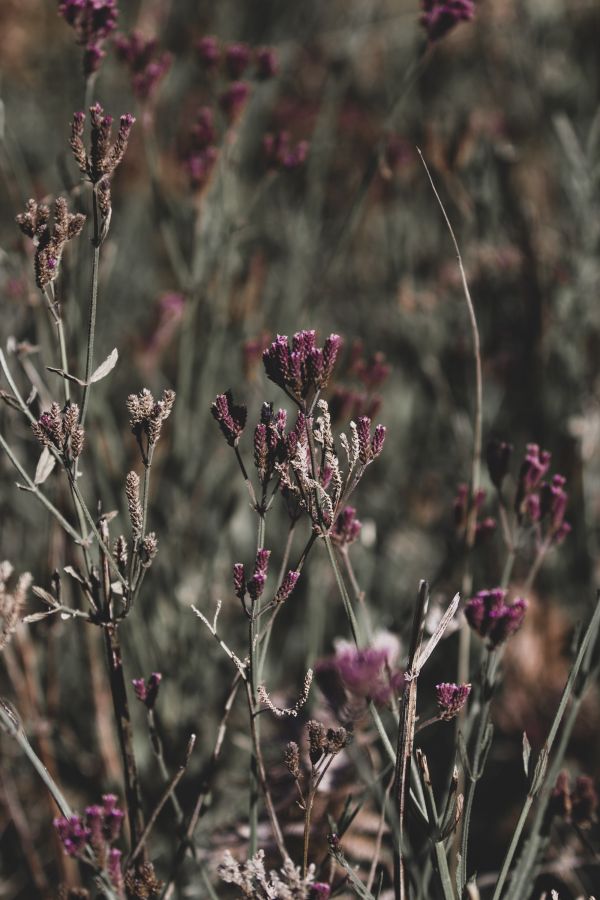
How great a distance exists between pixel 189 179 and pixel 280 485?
0.67 meters

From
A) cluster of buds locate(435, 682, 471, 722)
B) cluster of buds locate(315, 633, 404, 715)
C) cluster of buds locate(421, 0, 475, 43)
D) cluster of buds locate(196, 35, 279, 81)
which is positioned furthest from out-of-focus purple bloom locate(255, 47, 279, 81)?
cluster of buds locate(435, 682, 471, 722)

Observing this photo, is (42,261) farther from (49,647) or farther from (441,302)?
(441,302)

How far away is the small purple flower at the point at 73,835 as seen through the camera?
62 cm

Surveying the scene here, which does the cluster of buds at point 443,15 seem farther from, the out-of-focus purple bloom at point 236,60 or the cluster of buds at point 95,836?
the cluster of buds at point 95,836

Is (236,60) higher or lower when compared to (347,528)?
higher

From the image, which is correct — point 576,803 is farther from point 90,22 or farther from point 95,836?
point 90,22

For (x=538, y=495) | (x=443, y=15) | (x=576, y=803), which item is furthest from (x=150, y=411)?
(x=443, y=15)

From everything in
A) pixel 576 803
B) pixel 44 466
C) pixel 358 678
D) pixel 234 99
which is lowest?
pixel 576 803

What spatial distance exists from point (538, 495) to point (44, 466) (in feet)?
1.64

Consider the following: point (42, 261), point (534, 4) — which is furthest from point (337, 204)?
point (42, 261)

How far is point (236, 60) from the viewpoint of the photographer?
1.24m

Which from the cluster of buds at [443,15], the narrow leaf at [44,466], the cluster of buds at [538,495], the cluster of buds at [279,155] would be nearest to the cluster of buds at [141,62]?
the cluster of buds at [279,155]

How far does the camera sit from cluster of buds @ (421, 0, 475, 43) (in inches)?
40.9

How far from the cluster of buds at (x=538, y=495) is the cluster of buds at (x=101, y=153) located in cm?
47
